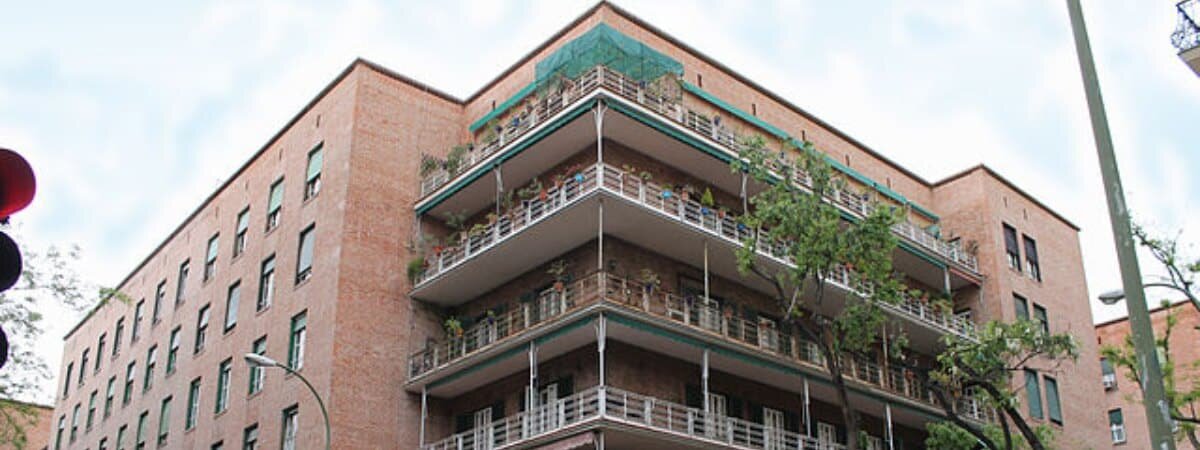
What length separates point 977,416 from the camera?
34.0m

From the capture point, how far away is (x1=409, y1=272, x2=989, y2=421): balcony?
26.1 metres

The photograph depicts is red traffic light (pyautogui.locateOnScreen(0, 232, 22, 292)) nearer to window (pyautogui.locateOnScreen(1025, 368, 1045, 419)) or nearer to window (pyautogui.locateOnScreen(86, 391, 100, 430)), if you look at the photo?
window (pyautogui.locateOnScreen(1025, 368, 1045, 419))

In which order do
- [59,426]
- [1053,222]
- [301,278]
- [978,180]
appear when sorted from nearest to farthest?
[301,278] → [978,180] → [1053,222] → [59,426]

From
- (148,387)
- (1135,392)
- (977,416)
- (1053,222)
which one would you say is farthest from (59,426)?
(1135,392)

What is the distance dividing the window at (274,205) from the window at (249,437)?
6351mm

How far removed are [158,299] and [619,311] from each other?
2465 cm

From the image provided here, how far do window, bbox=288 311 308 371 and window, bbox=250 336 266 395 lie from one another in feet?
5.29

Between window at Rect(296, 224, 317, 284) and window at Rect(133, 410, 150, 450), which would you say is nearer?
window at Rect(296, 224, 317, 284)

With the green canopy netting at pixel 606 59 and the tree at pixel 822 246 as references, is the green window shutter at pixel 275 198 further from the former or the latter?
the tree at pixel 822 246

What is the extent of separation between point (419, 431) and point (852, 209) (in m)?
13.9

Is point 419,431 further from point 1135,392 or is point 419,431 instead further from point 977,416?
point 1135,392

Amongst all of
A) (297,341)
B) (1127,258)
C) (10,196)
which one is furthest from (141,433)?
(10,196)

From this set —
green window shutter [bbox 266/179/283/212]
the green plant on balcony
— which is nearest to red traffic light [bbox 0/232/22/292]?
the green plant on balcony

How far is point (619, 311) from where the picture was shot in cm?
2533
